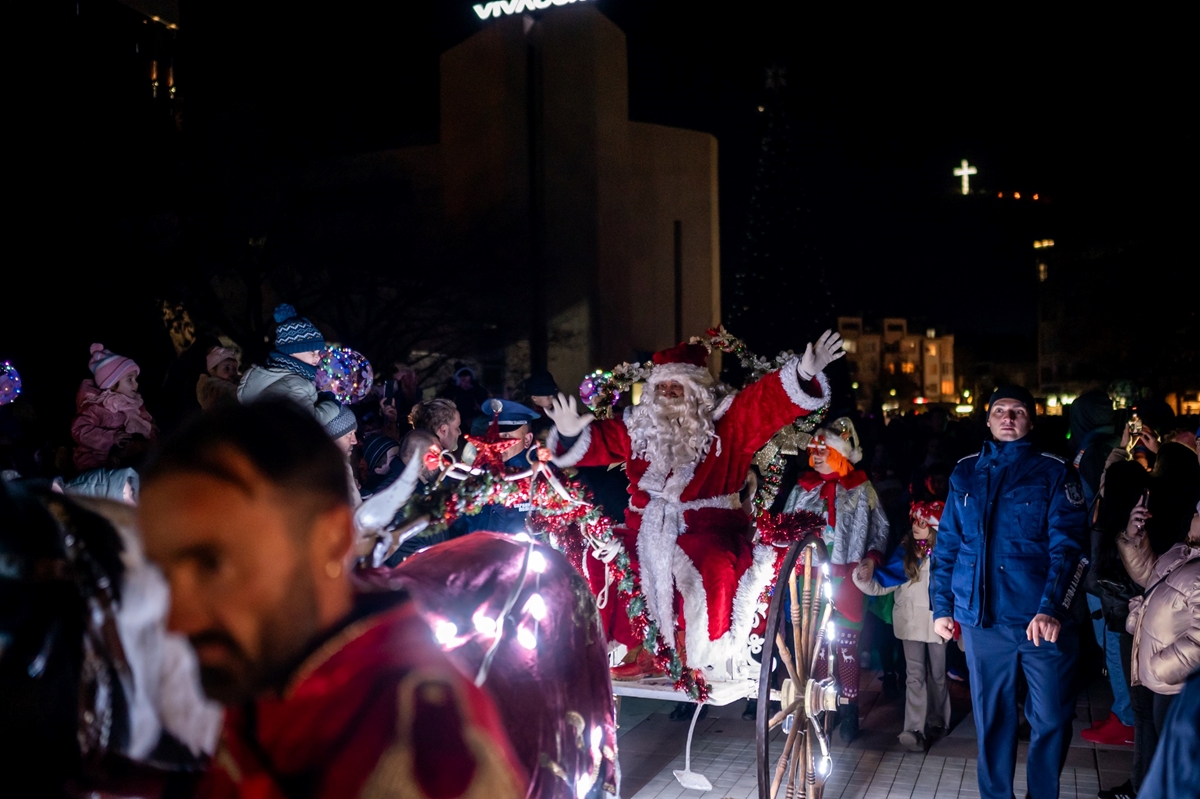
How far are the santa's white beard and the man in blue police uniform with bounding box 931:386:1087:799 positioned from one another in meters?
1.43

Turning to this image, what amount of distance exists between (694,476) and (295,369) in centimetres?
252

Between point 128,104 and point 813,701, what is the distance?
55.8ft

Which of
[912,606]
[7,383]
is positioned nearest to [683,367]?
[912,606]

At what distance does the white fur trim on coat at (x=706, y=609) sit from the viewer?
525 centimetres

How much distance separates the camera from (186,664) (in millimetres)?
1540

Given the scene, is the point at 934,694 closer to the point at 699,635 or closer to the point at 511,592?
the point at 699,635

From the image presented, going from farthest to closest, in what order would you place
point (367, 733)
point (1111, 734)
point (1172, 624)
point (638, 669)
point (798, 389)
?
point (1111, 734), point (798, 389), point (638, 669), point (1172, 624), point (367, 733)

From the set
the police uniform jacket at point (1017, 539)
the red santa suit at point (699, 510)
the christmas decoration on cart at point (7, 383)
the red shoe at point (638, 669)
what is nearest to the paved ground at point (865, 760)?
the red shoe at point (638, 669)

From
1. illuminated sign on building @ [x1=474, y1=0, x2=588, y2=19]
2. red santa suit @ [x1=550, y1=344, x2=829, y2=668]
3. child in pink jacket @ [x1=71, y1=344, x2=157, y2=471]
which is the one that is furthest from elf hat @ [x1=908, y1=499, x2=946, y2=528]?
illuminated sign on building @ [x1=474, y1=0, x2=588, y2=19]

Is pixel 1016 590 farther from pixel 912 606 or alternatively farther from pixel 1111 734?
pixel 1111 734

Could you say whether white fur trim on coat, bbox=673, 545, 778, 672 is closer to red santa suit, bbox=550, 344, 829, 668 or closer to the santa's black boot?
red santa suit, bbox=550, 344, 829, 668

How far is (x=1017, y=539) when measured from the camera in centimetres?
500

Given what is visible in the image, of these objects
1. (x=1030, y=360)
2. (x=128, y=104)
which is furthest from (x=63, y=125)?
(x=1030, y=360)

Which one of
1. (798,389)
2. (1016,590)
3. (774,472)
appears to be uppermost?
(798,389)
